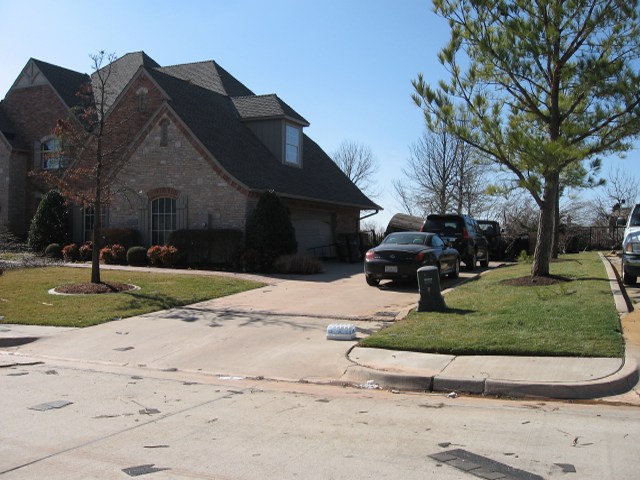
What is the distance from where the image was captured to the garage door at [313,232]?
990 inches

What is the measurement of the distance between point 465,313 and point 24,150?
25313 millimetres

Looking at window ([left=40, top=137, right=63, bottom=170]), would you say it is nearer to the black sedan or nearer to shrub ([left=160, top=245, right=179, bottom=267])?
shrub ([left=160, top=245, right=179, bottom=267])

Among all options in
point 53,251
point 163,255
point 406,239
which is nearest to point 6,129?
point 53,251

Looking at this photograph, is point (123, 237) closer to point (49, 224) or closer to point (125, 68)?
point (49, 224)

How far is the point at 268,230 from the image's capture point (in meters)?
20.0

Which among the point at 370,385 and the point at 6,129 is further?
the point at 6,129

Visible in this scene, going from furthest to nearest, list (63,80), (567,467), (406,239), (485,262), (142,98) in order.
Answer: (63,80)
(142,98)
(485,262)
(406,239)
(567,467)

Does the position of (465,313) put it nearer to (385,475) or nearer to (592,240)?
(385,475)

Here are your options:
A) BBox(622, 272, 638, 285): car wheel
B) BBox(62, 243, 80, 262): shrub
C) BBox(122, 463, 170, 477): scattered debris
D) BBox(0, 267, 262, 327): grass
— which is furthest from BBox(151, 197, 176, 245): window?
BBox(122, 463, 170, 477): scattered debris

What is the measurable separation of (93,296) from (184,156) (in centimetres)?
885

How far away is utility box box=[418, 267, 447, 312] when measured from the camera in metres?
11.1

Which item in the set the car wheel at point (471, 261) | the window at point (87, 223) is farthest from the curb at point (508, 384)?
the window at point (87, 223)

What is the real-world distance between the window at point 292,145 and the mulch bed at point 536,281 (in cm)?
1393

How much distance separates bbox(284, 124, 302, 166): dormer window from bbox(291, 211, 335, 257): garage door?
2534mm
